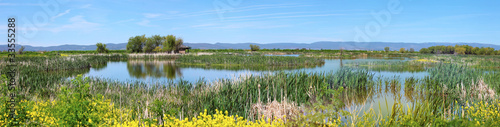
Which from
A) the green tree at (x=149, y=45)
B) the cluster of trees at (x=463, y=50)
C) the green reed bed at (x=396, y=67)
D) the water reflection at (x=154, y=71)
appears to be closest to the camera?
the water reflection at (x=154, y=71)

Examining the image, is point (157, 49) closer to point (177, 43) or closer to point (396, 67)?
point (177, 43)

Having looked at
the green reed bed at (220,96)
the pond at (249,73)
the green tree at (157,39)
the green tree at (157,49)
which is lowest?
the pond at (249,73)

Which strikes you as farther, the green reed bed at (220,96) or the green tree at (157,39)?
the green tree at (157,39)

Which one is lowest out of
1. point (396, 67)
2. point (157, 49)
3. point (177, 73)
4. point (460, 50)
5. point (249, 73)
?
point (177, 73)

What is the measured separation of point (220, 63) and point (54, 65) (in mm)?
17468

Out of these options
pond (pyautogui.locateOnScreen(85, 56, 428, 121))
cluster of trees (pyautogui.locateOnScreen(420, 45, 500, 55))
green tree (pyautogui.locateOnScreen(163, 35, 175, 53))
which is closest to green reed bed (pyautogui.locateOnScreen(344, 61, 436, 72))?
pond (pyautogui.locateOnScreen(85, 56, 428, 121))

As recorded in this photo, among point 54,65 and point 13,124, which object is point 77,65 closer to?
point 54,65

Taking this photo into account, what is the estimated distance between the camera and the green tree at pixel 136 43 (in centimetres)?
7469

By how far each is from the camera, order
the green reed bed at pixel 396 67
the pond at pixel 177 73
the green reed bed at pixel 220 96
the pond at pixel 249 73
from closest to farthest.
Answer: the green reed bed at pixel 220 96 → the pond at pixel 249 73 → the pond at pixel 177 73 → the green reed bed at pixel 396 67

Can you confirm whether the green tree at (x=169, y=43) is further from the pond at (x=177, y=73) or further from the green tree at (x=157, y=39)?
the pond at (x=177, y=73)

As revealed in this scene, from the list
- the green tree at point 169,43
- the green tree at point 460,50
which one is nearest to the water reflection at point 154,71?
the green tree at point 169,43

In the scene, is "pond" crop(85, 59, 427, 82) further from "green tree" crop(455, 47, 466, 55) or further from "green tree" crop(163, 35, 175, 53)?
"green tree" crop(455, 47, 466, 55)

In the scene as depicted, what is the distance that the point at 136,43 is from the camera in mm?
75625

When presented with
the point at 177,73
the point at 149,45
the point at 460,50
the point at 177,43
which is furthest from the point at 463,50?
the point at 177,73
